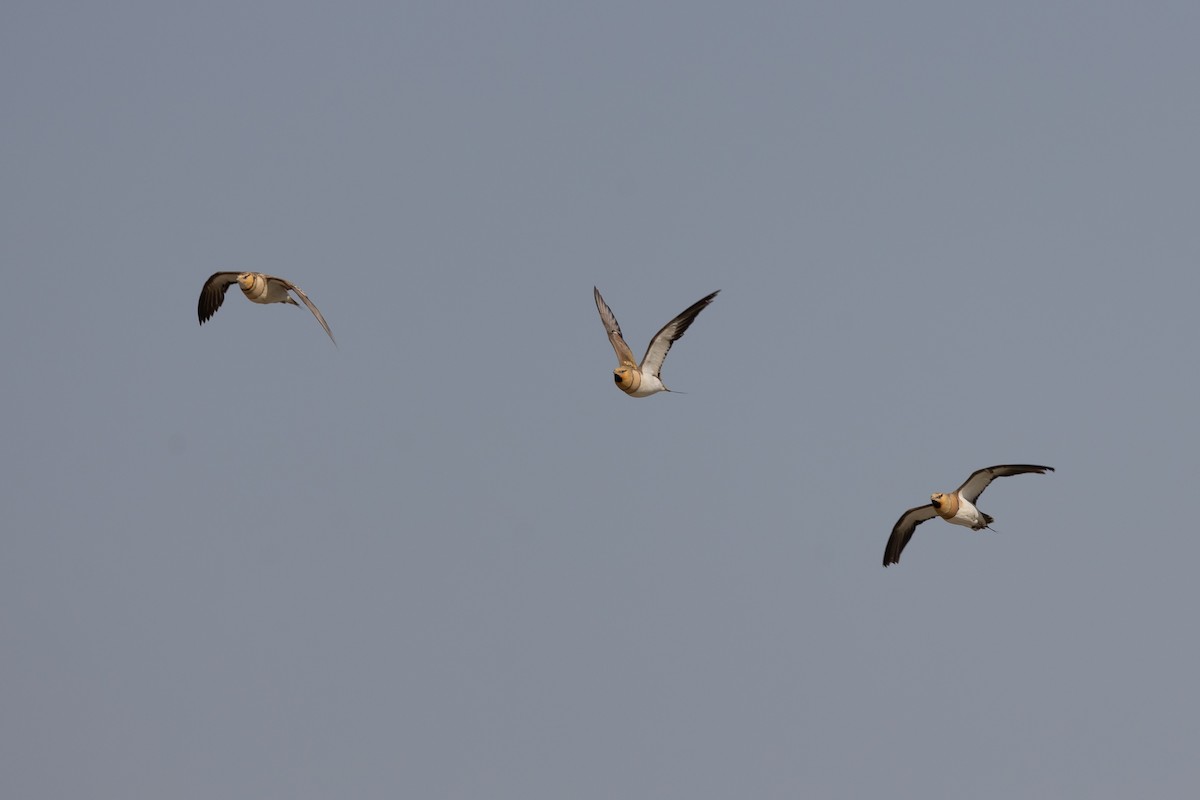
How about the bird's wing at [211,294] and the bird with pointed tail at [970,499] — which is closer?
the bird with pointed tail at [970,499]

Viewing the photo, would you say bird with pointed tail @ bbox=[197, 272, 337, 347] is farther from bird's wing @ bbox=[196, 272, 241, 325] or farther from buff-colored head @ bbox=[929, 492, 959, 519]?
buff-colored head @ bbox=[929, 492, 959, 519]

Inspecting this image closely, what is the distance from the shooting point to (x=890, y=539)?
179 feet

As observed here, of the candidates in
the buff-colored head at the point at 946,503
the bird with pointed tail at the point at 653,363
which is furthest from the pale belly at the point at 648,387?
the buff-colored head at the point at 946,503

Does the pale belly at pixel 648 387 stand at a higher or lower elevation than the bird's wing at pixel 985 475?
higher

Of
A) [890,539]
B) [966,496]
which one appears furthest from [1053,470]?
[890,539]

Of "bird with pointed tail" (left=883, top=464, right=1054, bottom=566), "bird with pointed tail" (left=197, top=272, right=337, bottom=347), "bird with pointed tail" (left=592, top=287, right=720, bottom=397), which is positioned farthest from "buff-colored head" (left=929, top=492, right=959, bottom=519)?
"bird with pointed tail" (left=197, top=272, right=337, bottom=347)

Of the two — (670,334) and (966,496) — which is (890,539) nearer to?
(966,496)

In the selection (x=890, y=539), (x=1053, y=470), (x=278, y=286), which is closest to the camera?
(x=1053, y=470)

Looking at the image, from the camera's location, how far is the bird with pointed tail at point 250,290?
49216 millimetres

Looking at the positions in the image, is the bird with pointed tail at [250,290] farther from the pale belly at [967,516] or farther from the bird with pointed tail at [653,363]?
the pale belly at [967,516]

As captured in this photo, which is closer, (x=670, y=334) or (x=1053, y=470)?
(x=1053, y=470)

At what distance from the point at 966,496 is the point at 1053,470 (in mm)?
5064

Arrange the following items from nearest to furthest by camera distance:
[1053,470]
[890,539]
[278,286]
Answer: [1053,470] → [278,286] → [890,539]

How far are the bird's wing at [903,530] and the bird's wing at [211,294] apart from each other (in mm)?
23380
